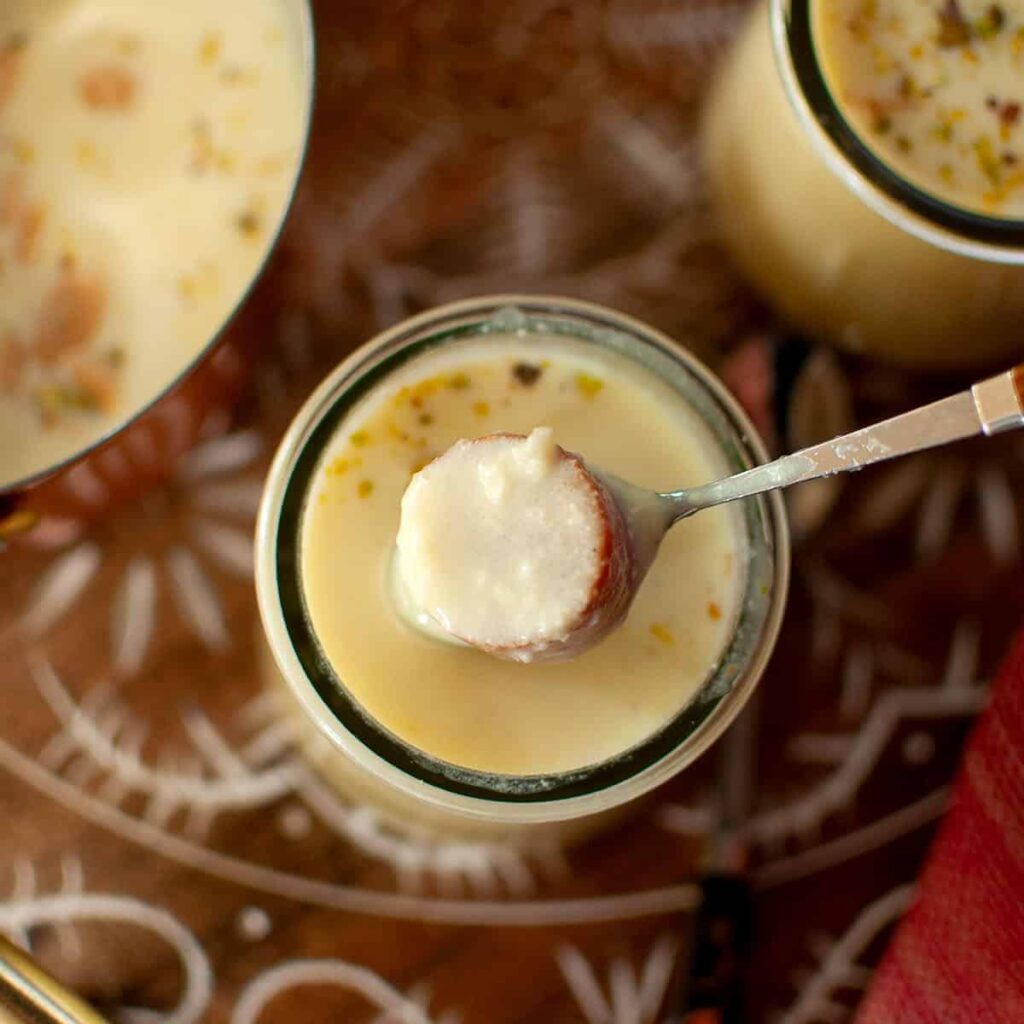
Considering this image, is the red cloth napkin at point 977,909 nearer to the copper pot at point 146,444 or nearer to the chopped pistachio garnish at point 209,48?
the copper pot at point 146,444

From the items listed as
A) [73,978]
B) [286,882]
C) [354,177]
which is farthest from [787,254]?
[73,978]

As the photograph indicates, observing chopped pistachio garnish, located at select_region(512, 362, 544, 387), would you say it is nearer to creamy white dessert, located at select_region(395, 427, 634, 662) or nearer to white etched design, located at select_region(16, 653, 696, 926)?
creamy white dessert, located at select_region(395, 427, 634, 662)

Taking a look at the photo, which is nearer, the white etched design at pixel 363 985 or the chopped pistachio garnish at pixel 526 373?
the chopped pistachio garnish at pixel 526 373

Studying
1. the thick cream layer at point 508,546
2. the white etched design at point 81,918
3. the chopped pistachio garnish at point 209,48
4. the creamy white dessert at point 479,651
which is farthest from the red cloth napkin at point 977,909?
the chopped pistachio garnish at point 209,48

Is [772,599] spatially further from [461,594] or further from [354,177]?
[354,177]

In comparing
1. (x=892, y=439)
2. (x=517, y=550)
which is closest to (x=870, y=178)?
(x=892, y=439)

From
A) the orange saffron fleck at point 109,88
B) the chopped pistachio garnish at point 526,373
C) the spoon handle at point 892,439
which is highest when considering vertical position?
the orange saffron fleck at point 109,88

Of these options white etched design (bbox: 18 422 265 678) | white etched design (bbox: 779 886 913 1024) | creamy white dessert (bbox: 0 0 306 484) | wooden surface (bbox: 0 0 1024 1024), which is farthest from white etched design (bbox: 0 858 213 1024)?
white etched design (bbox: 779 886 913 1024)
